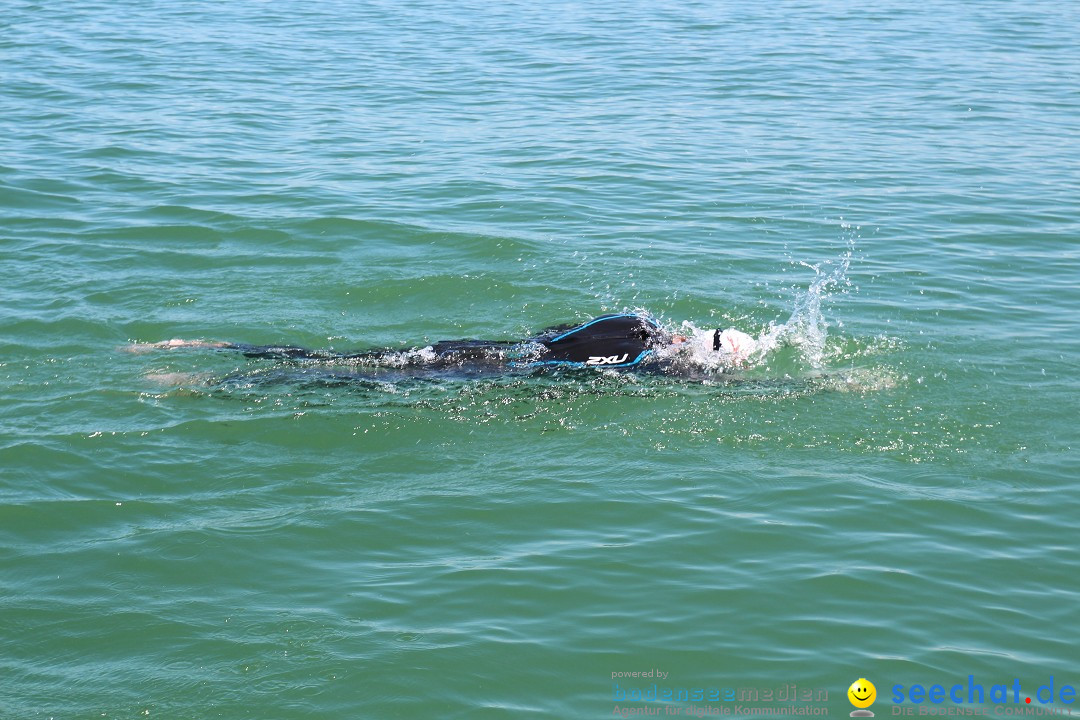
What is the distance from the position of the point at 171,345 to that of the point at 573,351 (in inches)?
133

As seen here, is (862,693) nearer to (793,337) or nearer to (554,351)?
(554,351)

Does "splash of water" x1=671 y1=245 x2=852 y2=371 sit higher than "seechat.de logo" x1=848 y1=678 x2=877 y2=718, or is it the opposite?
"splash of water" x1=671 y1=245 x2=852 y2=371

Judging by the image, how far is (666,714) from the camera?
225 inches

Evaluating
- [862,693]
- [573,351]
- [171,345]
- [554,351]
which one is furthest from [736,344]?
[171,345]

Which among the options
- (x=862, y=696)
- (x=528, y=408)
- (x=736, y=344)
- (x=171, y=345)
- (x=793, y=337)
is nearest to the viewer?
(x=862, y=696)

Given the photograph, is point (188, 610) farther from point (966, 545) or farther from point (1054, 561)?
point (1054, 561)

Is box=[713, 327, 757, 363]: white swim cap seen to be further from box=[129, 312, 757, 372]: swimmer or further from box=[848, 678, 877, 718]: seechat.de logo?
box=[848, 678, 877, 718]: seechat.de logo

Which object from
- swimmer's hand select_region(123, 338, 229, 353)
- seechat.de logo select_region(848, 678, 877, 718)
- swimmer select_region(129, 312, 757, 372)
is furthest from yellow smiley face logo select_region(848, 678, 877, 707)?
swimmer's hand select_region(123, 338, 229, 353)

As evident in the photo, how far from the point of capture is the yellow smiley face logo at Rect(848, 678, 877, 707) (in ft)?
18.9

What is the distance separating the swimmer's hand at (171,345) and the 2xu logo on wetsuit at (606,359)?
9.87 ft

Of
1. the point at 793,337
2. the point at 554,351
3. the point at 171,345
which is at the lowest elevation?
the point at 171,345

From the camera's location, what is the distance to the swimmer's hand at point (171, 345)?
9469mm

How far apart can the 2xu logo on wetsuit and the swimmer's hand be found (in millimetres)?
3009

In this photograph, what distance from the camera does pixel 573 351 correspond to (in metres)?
9.01
